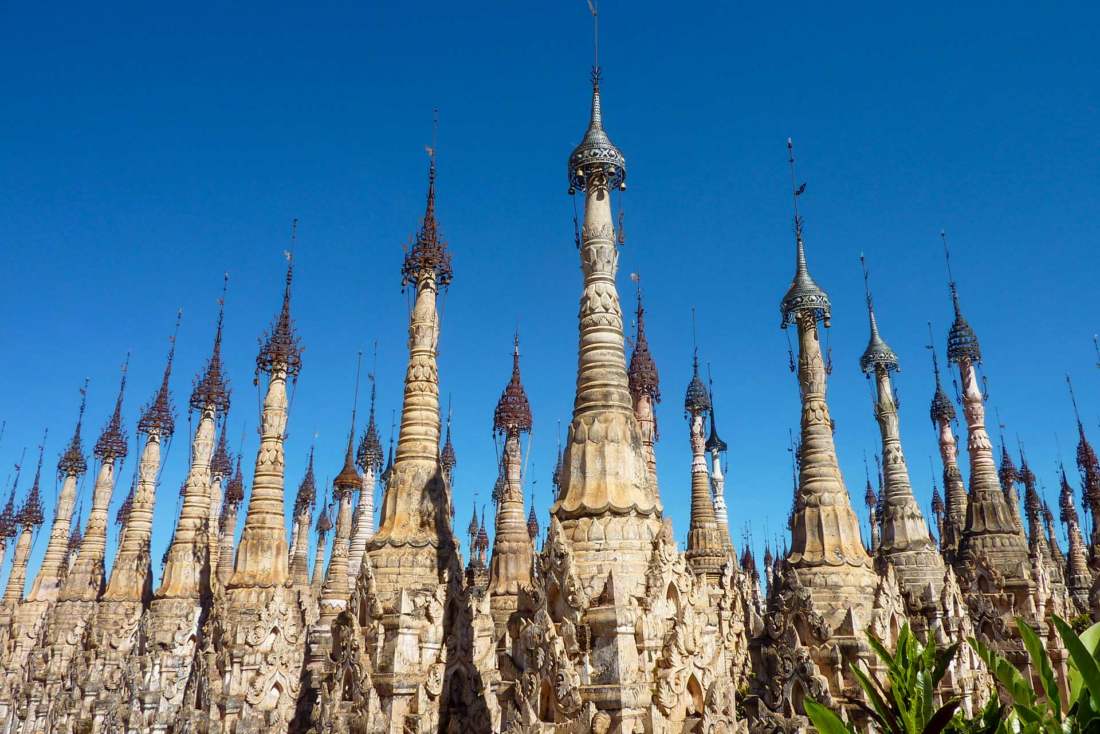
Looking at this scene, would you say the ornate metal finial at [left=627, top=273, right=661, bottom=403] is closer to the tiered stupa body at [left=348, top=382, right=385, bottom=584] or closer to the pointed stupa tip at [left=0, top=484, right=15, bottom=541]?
the tiered stupa body at [left=348, top=382, right=385, bottom=584]

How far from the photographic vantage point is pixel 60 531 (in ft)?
155

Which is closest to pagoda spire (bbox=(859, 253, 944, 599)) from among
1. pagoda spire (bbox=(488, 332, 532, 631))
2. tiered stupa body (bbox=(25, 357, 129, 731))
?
pagoda spire (bbox=(488, 332, 532, 631))

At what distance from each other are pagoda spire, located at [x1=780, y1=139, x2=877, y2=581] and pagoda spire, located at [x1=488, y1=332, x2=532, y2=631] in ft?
26.5

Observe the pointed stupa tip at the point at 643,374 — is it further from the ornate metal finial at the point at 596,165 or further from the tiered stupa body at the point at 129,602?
the tiered stupa body at the point at 129,602

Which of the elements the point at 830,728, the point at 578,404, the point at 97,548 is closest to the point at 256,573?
the point at 578,404

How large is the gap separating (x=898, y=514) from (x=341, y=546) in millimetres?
24236

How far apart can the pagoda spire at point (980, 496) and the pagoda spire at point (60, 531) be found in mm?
47678

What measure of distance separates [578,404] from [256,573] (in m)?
15.6

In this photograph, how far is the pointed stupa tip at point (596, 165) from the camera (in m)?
19.6

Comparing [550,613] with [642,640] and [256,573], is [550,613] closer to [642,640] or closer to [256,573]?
[642,640]

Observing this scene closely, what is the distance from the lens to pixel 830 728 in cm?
648

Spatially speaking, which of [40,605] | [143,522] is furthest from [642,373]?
[40,605]

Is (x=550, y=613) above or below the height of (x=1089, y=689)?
above

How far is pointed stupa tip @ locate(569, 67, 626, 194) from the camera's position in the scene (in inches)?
770
